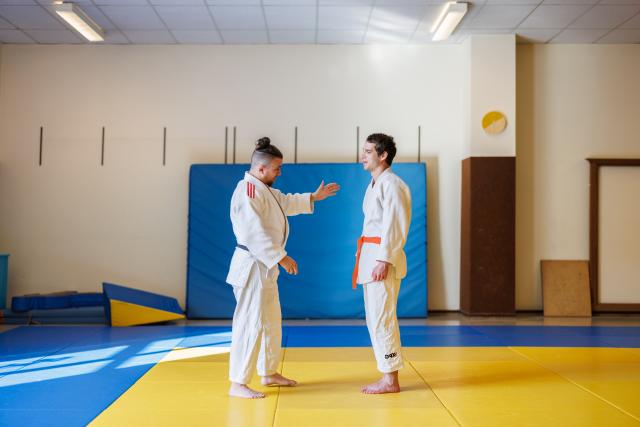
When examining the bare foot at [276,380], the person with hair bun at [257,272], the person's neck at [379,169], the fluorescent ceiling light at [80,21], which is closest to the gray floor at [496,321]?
the bare foot at [276,380]

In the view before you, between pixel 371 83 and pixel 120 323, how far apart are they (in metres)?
4.22

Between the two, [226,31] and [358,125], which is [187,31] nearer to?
[226,31]

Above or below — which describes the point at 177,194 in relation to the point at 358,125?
below

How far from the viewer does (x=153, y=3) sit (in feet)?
20.0

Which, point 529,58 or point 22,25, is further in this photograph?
point 529,58

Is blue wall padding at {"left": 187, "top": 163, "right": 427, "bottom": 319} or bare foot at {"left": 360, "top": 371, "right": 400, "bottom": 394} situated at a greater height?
blue wall padding at {"left": 187, "top": 163, "right": 427, "bottom": 319}

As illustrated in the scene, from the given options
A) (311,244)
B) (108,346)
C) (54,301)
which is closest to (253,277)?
(108,346)

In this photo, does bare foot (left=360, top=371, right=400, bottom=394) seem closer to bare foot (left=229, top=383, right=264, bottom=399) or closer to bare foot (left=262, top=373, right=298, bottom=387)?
bare foot (left=262, top=373, right=298, bottom=387)

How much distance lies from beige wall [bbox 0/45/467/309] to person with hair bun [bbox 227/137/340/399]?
12.6 ft

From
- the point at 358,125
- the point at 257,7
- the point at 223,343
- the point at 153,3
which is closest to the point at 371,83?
the point at 358,125

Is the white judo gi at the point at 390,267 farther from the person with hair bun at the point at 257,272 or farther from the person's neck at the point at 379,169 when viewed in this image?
the person with hair bun at the point at 257,272

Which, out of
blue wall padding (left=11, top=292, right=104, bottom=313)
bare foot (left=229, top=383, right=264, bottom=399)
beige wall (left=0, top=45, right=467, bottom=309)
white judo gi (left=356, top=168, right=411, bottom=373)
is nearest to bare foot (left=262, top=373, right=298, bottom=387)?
bare foot (left=229, top=383, right=264, bottom=399)

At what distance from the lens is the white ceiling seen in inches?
242

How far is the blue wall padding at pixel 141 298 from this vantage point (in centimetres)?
623
